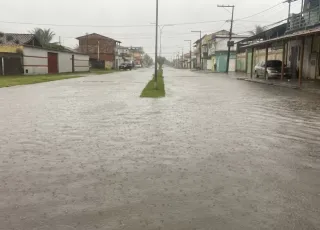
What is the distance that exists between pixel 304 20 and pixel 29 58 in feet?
94.3

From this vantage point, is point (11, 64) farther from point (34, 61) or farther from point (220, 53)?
point (220, 53)

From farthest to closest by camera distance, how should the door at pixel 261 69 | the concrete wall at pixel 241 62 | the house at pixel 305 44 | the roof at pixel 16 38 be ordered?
the concrete wall at pixel 241 62
the roof at pixel 16 38
the door at pixel 261 69
the house at pixel 305 44

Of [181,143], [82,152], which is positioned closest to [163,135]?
[181,143]

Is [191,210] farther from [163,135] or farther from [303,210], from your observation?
[163,135]

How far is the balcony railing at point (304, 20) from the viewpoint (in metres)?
30.3

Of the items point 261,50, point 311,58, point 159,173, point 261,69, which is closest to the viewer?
point 159,173

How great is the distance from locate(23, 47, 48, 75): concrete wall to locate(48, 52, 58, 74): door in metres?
1.29

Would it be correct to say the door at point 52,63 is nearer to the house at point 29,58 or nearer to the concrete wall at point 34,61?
the house at point 29,58

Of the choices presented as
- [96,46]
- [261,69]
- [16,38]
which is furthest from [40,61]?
[96,46]

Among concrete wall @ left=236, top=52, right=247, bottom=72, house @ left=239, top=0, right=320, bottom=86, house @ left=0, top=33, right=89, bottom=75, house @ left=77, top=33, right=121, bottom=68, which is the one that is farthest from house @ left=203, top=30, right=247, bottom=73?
house @ left=239, top=0, right=320, bottom=86

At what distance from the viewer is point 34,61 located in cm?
4503

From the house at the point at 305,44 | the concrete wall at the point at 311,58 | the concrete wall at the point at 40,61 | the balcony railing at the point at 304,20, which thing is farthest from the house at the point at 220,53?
the concrete wall at the point at 311,58

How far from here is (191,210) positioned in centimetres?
432

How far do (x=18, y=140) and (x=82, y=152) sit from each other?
185cm
